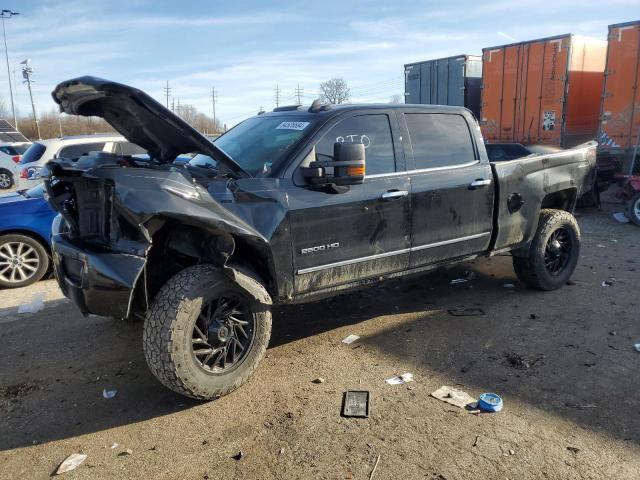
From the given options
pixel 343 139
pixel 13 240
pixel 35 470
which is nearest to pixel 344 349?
pixel 343 139

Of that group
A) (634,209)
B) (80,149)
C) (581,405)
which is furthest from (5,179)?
(581,405)

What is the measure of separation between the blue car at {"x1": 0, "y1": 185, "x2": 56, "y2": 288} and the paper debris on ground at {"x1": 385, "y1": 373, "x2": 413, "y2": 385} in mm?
4847

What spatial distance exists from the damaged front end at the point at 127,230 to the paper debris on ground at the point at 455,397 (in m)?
1.68

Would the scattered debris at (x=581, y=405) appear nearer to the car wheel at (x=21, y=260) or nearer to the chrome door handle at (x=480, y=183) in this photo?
the chrome door handle at (x=480, y=183)

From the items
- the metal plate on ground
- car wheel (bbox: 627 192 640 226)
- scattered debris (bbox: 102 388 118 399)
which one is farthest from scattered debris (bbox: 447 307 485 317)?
car wheel (bbox: 627 192 640 226)

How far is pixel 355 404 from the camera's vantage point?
11.1 feet

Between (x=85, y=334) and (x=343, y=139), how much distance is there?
299 centimetres

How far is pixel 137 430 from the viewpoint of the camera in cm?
317

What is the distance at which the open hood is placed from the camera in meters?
3.00

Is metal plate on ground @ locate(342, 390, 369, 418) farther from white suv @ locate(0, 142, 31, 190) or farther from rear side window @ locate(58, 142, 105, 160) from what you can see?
white suv @ locate(0, 142, 31, 190)

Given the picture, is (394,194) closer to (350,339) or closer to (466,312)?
(350,339)

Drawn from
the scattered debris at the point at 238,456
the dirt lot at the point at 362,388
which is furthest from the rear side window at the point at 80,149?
the scattered debris at the point at 238,456

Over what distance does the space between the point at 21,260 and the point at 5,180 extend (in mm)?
14915

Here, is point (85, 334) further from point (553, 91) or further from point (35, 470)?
point (553, 91)
